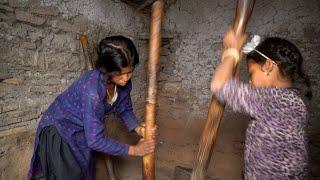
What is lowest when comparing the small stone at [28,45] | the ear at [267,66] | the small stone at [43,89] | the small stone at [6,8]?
the small stone at [43,89]

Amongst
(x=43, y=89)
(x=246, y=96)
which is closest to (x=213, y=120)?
(x=246, y=96)

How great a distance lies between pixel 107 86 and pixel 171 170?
180 centimetres

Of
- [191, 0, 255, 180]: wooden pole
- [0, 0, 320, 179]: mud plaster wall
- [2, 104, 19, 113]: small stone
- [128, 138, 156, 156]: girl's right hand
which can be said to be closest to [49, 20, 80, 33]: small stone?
[0, 0, 320, 179]: mud plaster wall

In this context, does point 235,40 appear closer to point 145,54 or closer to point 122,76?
point 122,76

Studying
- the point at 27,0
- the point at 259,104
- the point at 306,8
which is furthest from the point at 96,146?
the point at 306,8

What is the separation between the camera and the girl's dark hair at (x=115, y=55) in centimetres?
145

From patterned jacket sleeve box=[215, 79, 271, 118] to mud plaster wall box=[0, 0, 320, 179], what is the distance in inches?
54.2

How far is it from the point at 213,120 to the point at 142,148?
430 mm

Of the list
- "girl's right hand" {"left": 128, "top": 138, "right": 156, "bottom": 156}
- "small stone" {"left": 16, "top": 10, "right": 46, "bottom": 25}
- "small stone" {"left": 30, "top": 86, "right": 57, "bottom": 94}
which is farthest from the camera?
"small stone" {"left": 30, "top": 86, "right": 57, "bottom": 94}

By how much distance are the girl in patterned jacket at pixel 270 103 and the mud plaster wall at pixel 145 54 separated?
133 cm

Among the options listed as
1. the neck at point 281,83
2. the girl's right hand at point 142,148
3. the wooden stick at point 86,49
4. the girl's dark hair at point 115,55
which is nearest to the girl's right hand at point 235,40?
the neck at point 281,83

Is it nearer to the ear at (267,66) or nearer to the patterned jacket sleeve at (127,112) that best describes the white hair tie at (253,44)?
the ear at (267,66)

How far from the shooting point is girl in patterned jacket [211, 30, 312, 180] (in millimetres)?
1229

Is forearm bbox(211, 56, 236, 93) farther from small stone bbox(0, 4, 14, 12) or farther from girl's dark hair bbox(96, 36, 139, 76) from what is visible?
small stone bbox(0, 4, 14, 12)
